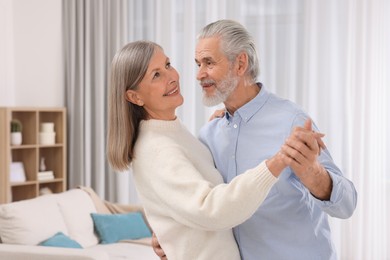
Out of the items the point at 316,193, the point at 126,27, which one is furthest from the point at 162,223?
the point at 126,27

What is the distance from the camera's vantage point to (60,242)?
4.68m

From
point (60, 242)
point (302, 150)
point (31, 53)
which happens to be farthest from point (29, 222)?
point (302, 150)

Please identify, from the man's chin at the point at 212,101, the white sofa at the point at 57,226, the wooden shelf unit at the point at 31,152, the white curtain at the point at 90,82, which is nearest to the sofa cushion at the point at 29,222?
the white sofa at the point at 57,226

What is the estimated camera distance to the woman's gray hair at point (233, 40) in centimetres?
223

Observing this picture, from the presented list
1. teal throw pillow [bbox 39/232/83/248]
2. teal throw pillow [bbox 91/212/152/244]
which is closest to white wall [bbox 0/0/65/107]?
teal throw pillow [bbox 91/212/152/244]

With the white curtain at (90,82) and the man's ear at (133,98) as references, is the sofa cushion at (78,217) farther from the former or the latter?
the man's ear at (133,98)

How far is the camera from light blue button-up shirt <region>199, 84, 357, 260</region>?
1966 mm

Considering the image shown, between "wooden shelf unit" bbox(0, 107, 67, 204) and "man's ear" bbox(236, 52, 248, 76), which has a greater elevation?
"man's ear" bbox(236, 52, 248, 76)

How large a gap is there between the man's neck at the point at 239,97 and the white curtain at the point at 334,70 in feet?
12.4

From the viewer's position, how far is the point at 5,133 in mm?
Result: 5910

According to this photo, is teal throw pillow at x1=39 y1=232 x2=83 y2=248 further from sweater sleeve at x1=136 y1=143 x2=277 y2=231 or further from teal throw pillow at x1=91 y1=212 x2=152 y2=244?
sweater sleeve at x1=136 y1=143 x2=277 y2=231

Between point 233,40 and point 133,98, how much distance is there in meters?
Answer: 0.44

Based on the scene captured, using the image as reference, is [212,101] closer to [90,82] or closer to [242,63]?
[242,63]

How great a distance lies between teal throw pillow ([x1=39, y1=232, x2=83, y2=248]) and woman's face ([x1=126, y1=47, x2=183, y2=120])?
2.87 metres
